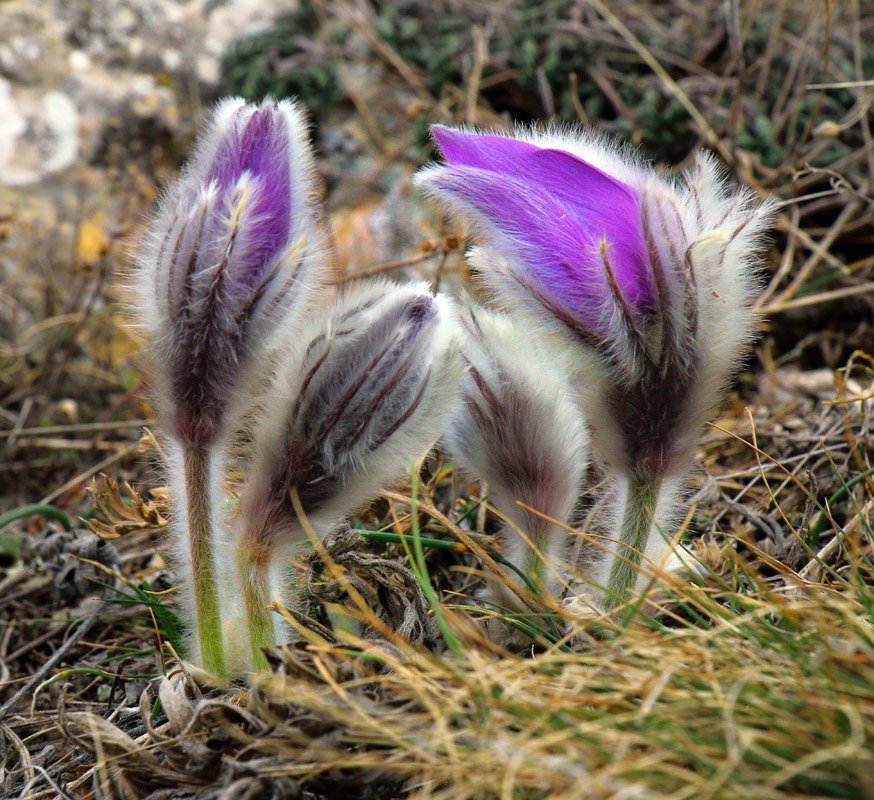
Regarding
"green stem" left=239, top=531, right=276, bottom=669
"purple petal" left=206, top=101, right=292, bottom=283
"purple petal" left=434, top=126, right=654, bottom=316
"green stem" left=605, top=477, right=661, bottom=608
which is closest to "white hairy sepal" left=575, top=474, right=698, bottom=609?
"green stem" left=605, top=477, right=661, bottom=608

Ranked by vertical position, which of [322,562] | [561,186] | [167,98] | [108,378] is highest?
[561,186]

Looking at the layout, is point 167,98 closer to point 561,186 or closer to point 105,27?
point 105,27

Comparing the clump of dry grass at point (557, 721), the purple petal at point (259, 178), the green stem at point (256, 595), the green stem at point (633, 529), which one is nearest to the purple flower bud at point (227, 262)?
the purple petal at point (259, 178)

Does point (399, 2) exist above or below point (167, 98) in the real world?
above

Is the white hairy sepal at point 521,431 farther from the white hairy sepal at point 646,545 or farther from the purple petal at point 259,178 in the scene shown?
the purple petal at point 259,178

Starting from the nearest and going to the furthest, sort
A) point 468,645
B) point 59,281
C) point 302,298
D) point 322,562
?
point 468,645 → point 302,298 → point 322,562 → point 59,281

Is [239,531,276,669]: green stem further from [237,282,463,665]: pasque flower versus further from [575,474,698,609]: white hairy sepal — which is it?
[575,474,698,609]: white hairy sepal

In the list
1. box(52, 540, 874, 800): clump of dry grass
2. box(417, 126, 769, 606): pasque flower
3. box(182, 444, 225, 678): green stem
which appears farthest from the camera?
box(182, 444, 225, 678): green stem

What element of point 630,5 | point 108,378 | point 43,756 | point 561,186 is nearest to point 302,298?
point 561,186
